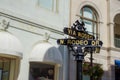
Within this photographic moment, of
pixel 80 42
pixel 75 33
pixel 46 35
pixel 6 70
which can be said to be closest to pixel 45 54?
pixel 46 35

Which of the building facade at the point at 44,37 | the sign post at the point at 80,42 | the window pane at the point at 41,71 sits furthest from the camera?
the window pane at the point at 41,71

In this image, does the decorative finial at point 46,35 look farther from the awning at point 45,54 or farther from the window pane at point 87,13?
the window pane at point 87,13

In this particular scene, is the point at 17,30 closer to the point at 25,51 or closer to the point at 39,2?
the point at 25,51

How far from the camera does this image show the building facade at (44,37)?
15.0 meters

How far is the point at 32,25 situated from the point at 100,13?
707 centimetres

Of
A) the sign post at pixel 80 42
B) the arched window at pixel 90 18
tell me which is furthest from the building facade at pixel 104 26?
the sign post at pixel 80 42

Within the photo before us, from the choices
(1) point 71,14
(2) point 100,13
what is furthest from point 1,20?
(2) point 100,13

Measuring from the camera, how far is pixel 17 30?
609 inches

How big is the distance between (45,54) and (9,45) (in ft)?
8.75

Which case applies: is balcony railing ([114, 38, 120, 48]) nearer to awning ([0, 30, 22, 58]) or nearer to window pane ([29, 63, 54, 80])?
window pane ([29, 63, 54, 80])

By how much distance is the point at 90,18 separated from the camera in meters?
21.2

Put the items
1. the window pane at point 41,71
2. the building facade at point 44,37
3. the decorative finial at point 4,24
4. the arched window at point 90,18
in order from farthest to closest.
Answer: the arched window at point 90,18 < the window pane at point 41,71 < the building facade at point 44,37 < the decorative finial at point 4,24

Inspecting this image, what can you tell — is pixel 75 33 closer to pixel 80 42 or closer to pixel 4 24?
pixel 80 42

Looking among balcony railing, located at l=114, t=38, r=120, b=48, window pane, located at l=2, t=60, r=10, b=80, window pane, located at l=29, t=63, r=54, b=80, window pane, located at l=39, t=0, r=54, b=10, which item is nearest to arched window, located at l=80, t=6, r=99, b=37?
balcony railing, located at l=114, t=38, r=120, b=48
